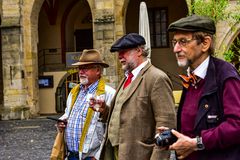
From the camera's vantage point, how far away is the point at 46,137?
48.6 feet

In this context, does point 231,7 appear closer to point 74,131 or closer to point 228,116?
point 74,131

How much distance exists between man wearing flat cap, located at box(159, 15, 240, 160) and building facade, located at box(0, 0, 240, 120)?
50.0 feet

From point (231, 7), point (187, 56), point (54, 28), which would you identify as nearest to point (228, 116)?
point (187, 56)

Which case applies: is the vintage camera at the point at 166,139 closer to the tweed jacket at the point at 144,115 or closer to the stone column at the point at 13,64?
the tweed jacket at the point at 144,115

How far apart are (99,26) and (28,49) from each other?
11.2ft

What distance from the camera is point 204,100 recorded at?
9.77 feet

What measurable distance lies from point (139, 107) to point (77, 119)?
112cm

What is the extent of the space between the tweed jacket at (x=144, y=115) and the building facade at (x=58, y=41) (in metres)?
14.4

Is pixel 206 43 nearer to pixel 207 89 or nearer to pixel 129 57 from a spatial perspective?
pixel 207 89

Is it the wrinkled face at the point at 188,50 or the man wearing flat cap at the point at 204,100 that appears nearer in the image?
the man wearing flat cap at the point at 204,100

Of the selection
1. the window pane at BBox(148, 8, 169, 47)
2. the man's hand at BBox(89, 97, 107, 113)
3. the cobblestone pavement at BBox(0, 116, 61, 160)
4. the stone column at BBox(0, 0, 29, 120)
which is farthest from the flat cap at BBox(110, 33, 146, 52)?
the window pane at BBox(148, 8, 169, 47)

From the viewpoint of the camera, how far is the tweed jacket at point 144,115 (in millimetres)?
3982

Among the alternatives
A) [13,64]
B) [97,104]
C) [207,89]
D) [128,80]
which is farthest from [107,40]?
[207,89]

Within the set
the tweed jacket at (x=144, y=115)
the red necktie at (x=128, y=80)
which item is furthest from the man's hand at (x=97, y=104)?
the tweed jacket at (x=144, y=115)
